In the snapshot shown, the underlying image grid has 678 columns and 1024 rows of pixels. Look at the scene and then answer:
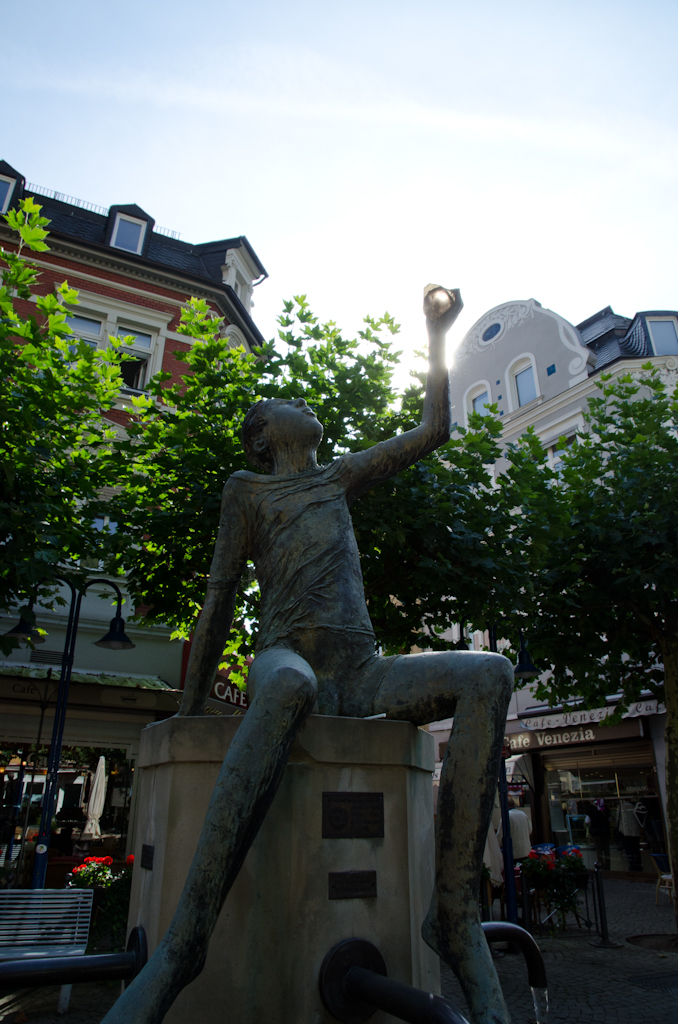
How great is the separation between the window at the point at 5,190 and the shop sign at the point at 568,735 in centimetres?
1904

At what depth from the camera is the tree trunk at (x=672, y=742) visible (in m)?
8.95

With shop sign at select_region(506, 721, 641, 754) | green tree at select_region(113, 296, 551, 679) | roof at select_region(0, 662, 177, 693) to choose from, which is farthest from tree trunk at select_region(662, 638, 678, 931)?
roof at select_region(0, 662, 177, 693)

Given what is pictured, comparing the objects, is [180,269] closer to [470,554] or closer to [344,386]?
[344,386]

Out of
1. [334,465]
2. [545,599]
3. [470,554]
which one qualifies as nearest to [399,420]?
[470,554]

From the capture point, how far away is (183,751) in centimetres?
212

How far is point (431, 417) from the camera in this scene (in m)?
2.62

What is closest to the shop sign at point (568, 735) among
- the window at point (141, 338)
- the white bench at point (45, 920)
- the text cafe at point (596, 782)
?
the text cafe at point (596, 782)

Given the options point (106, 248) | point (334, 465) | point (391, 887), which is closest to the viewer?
point (391, 887)

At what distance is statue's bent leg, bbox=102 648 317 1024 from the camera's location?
4.98 feet

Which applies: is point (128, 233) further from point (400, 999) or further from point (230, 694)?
point (400, 999)

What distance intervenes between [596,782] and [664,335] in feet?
41.6

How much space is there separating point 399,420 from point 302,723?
20.4 ft

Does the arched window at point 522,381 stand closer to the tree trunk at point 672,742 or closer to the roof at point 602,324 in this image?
the roof at point 602,324

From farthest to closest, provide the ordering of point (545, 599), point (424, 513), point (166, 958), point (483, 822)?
point (545, 599) → point (424, 513) → point (483, 822) → point (166, 958)
